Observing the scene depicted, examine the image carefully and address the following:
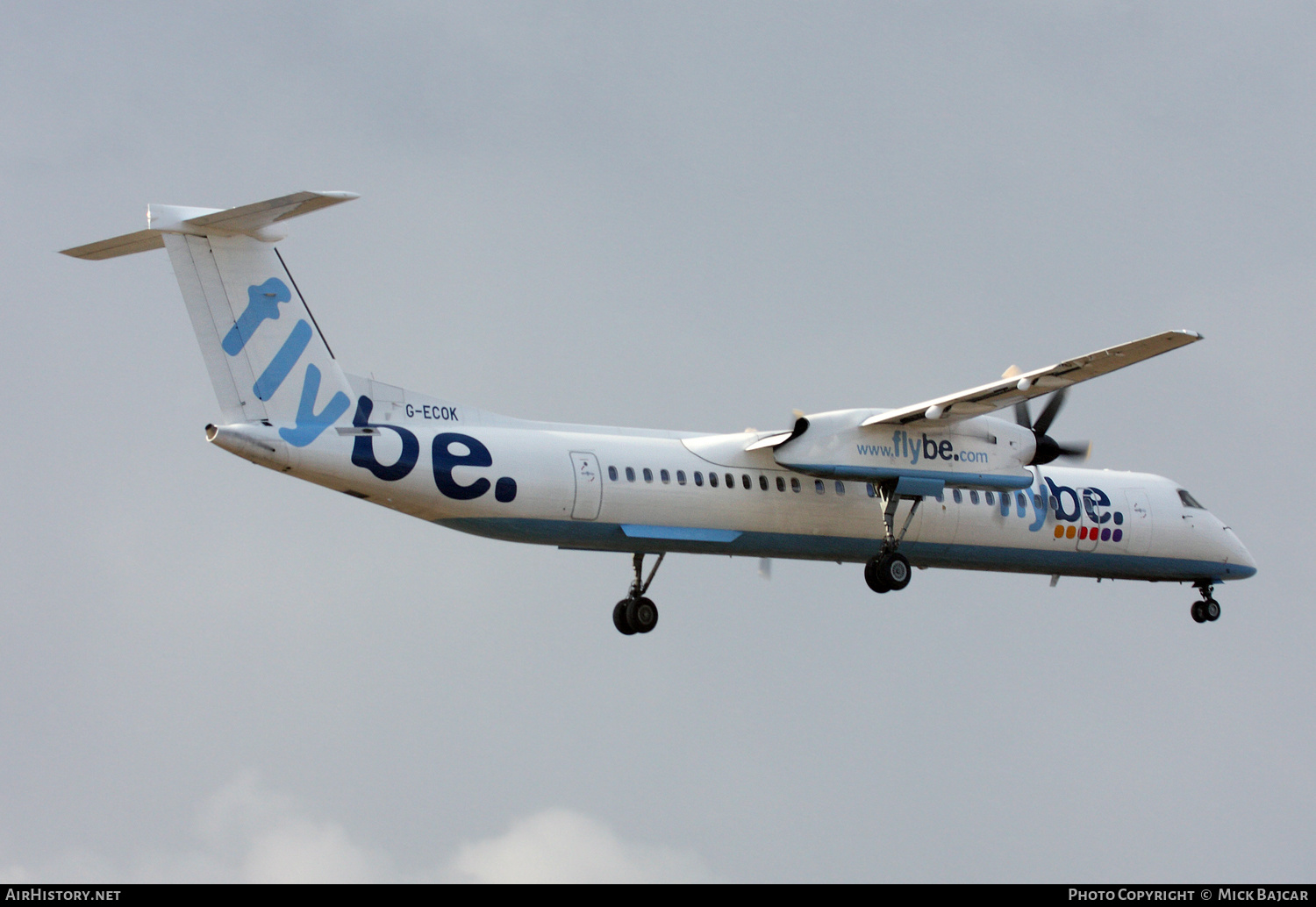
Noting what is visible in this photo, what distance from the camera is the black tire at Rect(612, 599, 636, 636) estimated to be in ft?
91.4

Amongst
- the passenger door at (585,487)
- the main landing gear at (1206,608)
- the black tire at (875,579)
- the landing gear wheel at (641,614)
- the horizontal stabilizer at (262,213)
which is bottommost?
the main landing gear at (1206,608)

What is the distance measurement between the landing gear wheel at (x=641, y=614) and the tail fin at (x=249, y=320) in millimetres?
7688

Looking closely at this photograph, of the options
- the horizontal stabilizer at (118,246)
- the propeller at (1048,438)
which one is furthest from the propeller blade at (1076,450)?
the horizontal stabilizer at (118,246)

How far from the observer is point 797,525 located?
87.1ft

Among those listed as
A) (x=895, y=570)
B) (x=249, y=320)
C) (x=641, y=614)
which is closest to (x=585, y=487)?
(x=641, y=614)

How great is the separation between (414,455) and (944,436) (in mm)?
9939

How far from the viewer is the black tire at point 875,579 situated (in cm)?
2698

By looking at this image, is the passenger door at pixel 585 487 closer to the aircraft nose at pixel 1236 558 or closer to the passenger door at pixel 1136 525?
the passenger door at pixel 1136 525

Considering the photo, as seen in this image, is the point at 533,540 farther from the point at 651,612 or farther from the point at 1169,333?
the point at 1169,333

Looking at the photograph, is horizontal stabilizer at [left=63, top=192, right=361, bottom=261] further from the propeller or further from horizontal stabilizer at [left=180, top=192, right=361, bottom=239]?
the propeller

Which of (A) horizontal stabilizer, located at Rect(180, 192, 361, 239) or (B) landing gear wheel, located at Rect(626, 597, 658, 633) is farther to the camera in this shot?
(B) landing gear wheel, located at Rect(626, 597, 658, 633)

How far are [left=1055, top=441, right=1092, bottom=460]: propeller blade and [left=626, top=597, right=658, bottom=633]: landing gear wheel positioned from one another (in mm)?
8053

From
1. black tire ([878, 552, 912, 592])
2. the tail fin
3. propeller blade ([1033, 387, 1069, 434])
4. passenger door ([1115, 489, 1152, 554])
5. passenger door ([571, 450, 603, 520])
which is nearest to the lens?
the tail fin

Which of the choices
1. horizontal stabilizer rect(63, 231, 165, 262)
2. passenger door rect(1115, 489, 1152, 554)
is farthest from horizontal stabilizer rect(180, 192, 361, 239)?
passenger door rect(1115, 489, 1152, 554)
